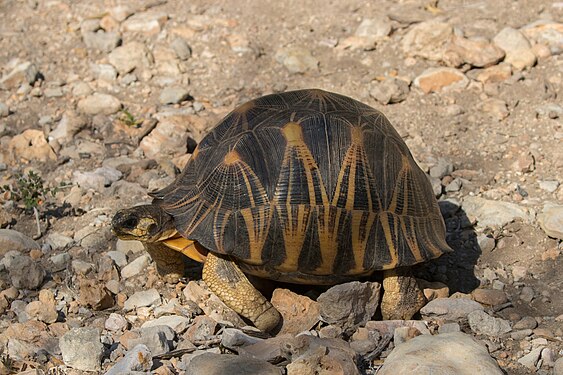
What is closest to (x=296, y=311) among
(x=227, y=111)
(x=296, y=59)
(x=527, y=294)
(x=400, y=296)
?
(x=400, y=296)

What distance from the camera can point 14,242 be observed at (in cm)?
464

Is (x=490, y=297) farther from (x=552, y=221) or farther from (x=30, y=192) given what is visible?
(x=30, y=192)

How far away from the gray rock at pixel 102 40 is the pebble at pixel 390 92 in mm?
2320

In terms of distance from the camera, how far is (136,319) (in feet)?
13.5

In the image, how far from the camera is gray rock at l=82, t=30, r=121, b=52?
22.4 feet

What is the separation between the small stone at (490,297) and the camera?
4.20 metres

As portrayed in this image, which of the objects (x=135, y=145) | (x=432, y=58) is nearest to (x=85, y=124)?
(x=135, y=145)

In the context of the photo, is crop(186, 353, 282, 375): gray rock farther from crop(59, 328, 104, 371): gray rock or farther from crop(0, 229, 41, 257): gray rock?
crop(0, 229, 41, 257): gray rock

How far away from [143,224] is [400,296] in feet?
4.53

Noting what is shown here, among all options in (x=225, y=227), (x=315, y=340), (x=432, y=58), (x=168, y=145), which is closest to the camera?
(x=315, y=340)

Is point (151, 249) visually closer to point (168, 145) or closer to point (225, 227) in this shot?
point (225, 227)

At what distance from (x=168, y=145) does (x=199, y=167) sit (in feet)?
4.94

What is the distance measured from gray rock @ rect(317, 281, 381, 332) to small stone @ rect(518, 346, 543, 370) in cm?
80

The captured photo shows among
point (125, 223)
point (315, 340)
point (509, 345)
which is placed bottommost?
point (509, 345)
